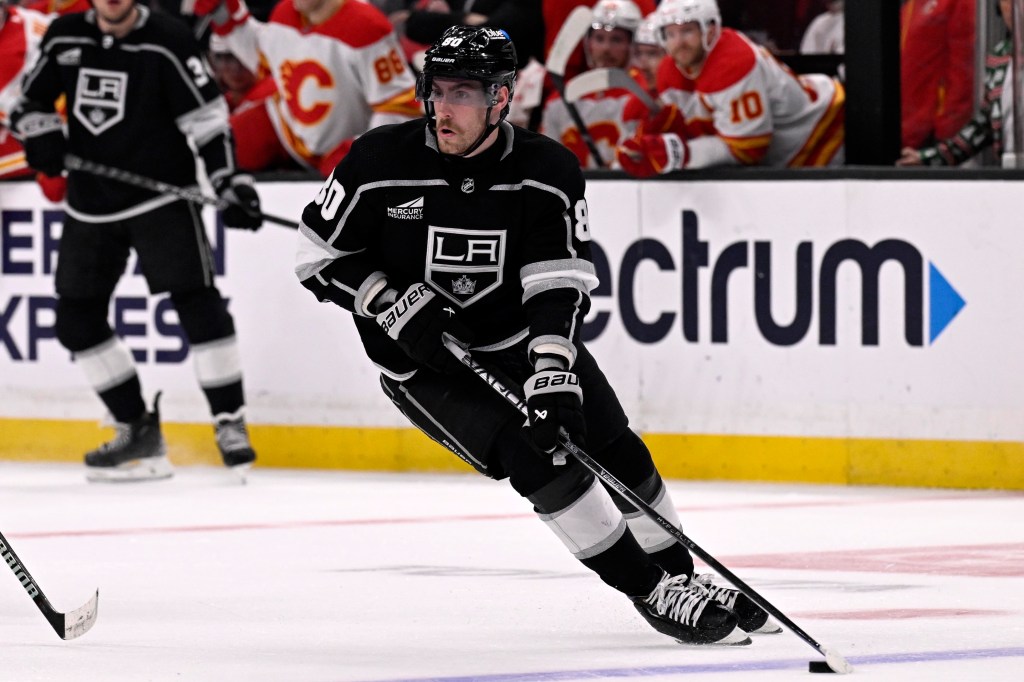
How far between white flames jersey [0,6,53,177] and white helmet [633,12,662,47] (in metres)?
2.06

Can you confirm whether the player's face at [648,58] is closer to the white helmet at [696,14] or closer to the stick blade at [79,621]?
the white helmet at [696,14]

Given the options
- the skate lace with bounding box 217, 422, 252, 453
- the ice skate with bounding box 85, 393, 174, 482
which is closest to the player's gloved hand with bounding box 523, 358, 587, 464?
the skate lace with bounding box 217, 422, 252, 453

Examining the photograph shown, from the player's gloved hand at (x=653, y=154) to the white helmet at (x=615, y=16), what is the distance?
78cm

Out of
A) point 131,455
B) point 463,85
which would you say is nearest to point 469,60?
point 463,85

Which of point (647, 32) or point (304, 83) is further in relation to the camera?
point (304, 83)

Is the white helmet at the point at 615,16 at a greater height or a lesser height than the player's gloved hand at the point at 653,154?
greater

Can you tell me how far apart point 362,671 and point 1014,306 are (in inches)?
116

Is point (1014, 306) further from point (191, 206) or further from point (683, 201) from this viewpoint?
point (191, 206)

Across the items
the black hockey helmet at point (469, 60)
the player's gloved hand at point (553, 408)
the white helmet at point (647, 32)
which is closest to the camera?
the player's gloved hand at point (553, 408)

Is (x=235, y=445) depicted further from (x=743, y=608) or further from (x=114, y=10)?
(x=743, y=608)

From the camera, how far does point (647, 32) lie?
6855mm

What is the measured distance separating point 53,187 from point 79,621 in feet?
11.8

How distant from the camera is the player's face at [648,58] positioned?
22.8ft

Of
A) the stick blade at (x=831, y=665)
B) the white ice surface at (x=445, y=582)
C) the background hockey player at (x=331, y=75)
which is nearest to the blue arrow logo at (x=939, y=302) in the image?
the white ice surface at (x=445, y=582)
